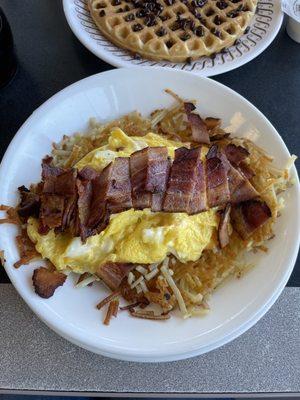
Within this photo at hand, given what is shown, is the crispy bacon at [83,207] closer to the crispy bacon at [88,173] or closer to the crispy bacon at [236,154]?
the crispy bacon at [88,173]

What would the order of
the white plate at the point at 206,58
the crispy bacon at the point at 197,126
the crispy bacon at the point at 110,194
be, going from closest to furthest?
the crispy bacon at the point at 110,194 < the crispy bacon at the point at 197,126 < the white plate at the point at 206,58

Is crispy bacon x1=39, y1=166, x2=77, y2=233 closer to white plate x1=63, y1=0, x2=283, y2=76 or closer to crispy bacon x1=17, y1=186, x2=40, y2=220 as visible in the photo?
crispy bacon x1=17, y1=186, x2=40, y2=220

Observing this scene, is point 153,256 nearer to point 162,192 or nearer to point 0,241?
point 162,192

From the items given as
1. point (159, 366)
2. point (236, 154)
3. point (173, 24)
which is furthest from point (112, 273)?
point (173, 24)

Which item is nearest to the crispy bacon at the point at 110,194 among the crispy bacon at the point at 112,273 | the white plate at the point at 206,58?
the crispy bacon at the point at 112,273

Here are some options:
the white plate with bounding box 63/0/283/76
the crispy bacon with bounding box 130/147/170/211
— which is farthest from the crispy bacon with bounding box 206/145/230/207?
the white plate with bounding box 63/0/283/76
